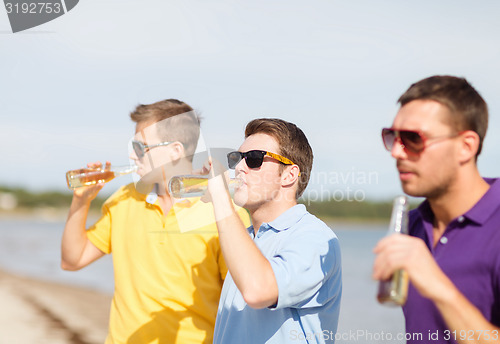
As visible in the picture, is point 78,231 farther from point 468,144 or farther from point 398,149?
point 468,144

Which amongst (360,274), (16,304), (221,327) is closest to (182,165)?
(221,327)

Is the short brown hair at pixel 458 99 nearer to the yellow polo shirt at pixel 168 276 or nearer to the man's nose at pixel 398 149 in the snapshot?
the man's nose at pixel 398 149

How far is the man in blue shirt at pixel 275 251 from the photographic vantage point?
7.43 feet

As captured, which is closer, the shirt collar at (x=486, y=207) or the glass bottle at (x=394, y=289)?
the glass bottle at (x=394, y=289)

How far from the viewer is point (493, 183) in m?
2.01

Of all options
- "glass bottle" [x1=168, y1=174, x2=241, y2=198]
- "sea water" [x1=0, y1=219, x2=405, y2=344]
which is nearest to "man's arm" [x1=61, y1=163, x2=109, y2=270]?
"glass bottle" [x1=168, y1=174, x2=241, y2=198]

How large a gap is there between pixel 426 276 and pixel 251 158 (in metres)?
1.39

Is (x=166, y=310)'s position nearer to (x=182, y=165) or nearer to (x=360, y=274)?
(x=182, y=165)

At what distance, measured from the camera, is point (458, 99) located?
1935 millimetres

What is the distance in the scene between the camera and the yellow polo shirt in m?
3.38

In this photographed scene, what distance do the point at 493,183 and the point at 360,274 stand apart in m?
22.5

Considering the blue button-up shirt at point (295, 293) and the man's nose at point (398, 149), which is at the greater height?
the man's nose at point (398, 149)

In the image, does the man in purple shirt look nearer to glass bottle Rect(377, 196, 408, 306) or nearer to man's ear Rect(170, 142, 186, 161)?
glass bottle Rect(377, 196, 408, 306)

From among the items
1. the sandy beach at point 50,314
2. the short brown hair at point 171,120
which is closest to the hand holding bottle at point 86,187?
the short brown hair at point 171,120
